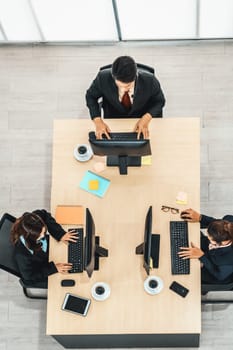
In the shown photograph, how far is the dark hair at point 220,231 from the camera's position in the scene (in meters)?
3.43

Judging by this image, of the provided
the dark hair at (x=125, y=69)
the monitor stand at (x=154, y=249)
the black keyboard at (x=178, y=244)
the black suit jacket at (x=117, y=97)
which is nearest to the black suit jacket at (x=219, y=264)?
the black keyboard at (x=178, y=244)

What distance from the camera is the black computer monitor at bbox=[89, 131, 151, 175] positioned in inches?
136

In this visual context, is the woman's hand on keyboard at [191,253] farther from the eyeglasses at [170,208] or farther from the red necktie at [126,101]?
the red necktie at [126,101]

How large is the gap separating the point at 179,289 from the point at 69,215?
2.86ft

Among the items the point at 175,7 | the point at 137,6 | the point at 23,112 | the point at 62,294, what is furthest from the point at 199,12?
the point at 62,294

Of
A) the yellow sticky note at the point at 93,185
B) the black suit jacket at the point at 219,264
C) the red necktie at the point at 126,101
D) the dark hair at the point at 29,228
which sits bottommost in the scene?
the black suit jacket at the point at 219,264

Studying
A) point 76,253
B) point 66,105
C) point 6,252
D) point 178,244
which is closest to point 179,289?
point 178,244


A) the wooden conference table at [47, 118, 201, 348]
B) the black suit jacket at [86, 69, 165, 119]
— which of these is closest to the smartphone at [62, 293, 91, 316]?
the wooden conference table at [47, 118, 201, 348]

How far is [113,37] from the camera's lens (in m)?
5.09

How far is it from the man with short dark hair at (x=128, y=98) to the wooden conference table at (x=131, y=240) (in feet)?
0.32

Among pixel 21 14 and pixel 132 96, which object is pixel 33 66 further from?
pixel 132 96

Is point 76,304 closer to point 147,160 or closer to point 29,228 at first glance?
point 29,228

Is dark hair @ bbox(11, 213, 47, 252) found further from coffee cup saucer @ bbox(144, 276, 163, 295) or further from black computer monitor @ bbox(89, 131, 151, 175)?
coffee cup saucer @ bbox(144, 276, 163, 295)

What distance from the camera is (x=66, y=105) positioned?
5.01m
